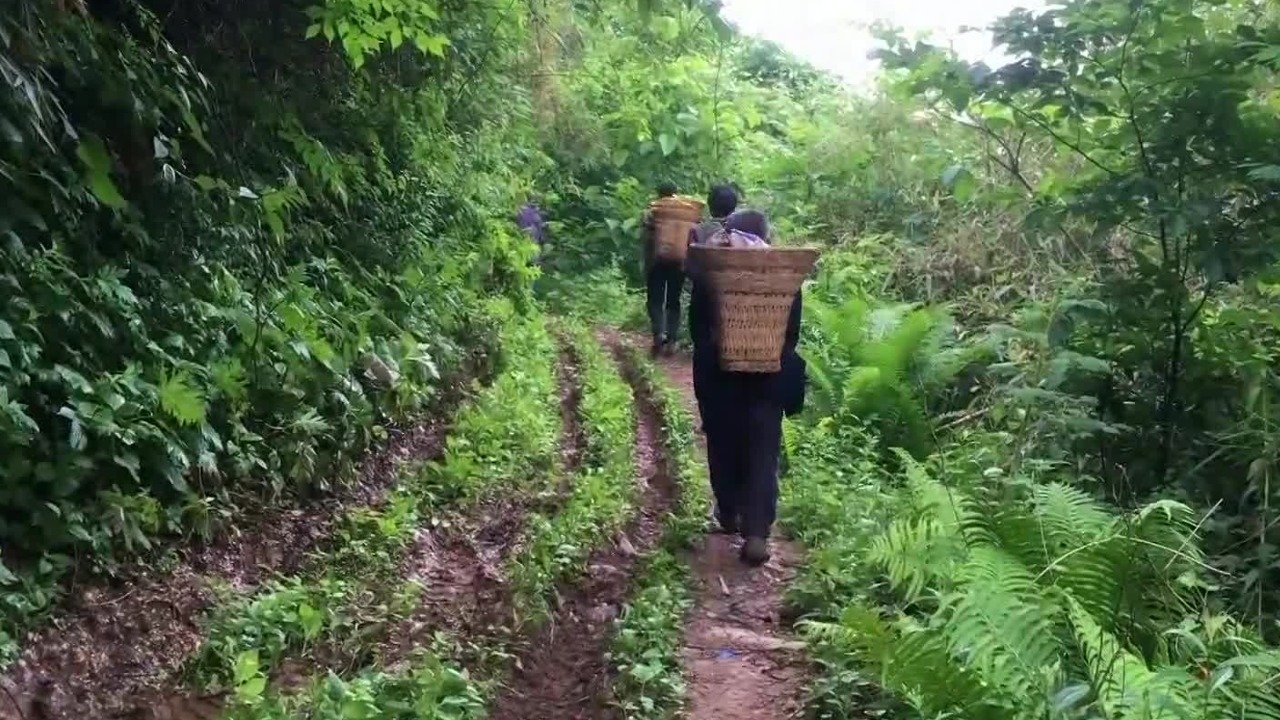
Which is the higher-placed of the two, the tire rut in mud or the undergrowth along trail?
the undergrowth along trail

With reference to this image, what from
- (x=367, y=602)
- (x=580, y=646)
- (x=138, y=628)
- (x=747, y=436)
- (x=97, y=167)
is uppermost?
(x=97, y=167)

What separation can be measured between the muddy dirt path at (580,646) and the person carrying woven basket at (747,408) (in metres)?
0.65

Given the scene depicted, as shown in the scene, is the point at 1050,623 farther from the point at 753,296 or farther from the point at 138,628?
the point at 138,628

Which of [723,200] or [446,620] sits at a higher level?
[723,200]

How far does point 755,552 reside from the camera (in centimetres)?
568

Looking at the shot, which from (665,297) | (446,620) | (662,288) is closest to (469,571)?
(446,620)

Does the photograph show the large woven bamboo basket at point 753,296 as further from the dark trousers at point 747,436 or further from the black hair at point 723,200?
the black hair at point 723,200

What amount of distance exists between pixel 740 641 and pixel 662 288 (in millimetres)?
7705

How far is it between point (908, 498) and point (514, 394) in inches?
144

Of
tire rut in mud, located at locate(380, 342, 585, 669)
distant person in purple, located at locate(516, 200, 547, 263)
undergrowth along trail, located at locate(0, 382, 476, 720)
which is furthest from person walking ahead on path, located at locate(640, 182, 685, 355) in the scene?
undergrowth along trail, located at locate(0, 382, 476, 720)

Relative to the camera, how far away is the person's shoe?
5676 mm

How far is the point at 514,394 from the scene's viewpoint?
8.60 m

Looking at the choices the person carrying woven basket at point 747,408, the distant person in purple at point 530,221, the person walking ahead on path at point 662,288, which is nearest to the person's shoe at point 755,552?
the person carrying woven basket at point 747,408

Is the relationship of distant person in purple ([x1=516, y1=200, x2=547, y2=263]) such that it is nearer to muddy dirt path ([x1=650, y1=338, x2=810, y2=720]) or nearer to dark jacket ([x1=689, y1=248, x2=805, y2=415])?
dark jacket ([x1=689, y1=248, x2=805, y2=415])
